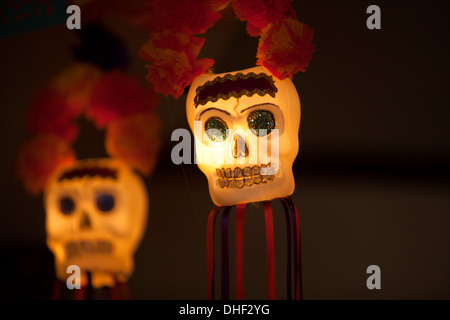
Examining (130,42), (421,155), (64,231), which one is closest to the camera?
(421,155)

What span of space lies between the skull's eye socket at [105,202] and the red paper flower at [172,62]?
32.8 inches

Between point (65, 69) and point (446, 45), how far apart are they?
2471 millimetres

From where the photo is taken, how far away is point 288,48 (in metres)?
2.04

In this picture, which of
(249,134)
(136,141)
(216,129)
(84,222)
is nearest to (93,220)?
(84,222)

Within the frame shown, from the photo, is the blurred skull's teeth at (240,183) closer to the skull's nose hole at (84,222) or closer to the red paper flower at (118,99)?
the skull's nose hole at (84,222)

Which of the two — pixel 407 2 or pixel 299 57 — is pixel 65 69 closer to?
pixel 299 57

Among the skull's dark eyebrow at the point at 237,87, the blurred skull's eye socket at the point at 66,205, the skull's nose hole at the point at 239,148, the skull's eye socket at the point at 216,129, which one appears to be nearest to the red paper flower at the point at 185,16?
the skull's dark eyebrow at the point at 237,87

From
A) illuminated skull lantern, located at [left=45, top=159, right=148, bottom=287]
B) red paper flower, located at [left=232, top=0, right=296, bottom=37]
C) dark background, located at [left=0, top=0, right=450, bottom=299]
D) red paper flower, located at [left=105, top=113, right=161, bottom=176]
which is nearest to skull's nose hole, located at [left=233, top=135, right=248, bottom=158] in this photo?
red paper flower, located at [left=232, top=0, right=296, bottom=37]

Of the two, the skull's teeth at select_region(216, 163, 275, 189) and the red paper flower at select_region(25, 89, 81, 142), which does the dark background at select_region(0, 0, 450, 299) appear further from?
→ the red paper flower at select_region(25, 89, 81, 142)

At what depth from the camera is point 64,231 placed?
272cm

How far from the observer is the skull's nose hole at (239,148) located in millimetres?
2049

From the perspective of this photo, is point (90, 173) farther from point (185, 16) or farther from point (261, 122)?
point (261, 122)

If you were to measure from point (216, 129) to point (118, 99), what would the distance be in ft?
3.85
